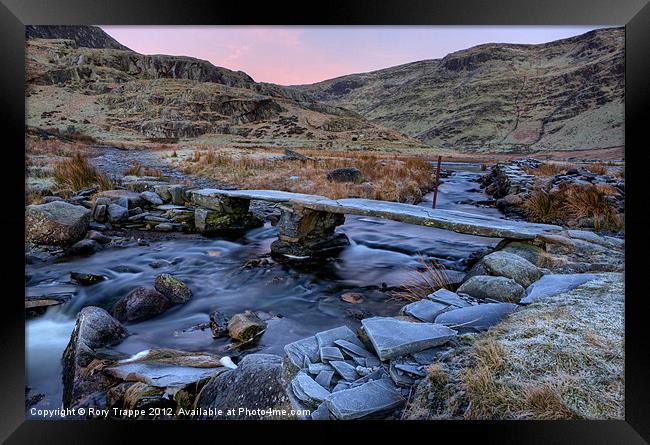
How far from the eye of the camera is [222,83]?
396cm

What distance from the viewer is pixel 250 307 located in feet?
11.9

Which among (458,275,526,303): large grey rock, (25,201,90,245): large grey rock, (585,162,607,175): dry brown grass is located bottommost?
(458,275,526,303): large grey rock

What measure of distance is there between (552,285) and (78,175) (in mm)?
4942

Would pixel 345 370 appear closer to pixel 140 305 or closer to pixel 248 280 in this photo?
pixel 248 280

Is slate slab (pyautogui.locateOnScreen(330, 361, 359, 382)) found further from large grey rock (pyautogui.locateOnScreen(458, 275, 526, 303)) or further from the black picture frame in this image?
large grey rock (pyautogui.locateOnScreen(458, 275, 526, 303))

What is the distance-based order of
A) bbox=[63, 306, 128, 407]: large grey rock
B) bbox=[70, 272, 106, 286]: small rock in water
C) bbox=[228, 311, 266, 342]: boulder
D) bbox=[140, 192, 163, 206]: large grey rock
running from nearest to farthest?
bbox=[63, 306, 128, 407]: large grey rock → bbox=[228, 311, 266, 342]: boulder → bbox=[70, 272, 106, 286]: small rock in water → bbox=[140, 192, 163, 206]: large grey rock

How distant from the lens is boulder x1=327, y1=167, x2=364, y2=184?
4997 mm

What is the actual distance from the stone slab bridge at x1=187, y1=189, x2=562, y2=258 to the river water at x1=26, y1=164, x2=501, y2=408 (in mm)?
254

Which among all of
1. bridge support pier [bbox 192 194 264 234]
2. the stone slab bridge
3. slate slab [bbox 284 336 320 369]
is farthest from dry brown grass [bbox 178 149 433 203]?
slate slab [bbox 284 336 320 369]

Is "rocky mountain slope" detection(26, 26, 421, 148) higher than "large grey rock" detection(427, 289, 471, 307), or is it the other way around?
"rocky mountain slope" detection(26, 26, 421, 148)

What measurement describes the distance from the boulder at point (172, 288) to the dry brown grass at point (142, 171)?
158 cm

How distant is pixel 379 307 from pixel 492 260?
1121 millimetres

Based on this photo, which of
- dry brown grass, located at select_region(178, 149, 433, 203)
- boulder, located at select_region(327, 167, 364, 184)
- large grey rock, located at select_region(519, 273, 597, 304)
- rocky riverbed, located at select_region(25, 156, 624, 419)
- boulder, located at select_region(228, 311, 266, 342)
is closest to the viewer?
rocky riverbed, located at select_region(25, 156, 624, 419)
